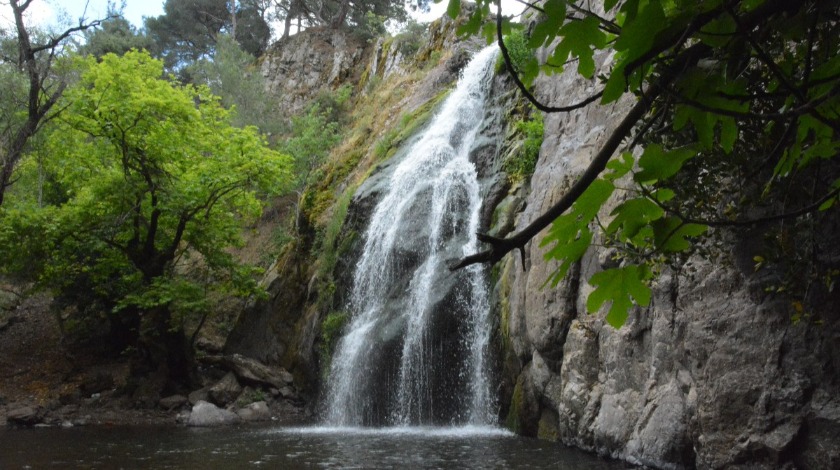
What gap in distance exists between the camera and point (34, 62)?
34.8 ft

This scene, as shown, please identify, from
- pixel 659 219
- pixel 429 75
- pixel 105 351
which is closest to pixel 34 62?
pixel 105 351

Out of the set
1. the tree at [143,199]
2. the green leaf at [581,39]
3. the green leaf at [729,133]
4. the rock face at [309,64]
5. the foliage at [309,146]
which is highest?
the rock face at [309,64]

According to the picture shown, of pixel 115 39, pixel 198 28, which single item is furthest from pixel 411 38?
pixel 198 28

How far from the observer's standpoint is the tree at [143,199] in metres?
14.4

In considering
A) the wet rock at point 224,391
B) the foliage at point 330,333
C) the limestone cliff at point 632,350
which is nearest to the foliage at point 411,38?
the limestone cliff at point 632,350

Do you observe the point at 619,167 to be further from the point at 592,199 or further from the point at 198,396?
the point at 198,396

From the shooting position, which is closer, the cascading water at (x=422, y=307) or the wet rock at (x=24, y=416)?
the cascading water at (x=422, y=307)

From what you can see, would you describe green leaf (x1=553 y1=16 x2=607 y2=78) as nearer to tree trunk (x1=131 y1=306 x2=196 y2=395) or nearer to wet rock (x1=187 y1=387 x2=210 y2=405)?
wet rock (x1=187 y1=387 x2=210 y2=405)

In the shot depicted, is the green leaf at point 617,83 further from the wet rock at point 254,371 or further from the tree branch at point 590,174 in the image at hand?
the wet rock at point 254,371

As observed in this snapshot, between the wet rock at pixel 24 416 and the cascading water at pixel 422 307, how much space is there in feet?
20.3

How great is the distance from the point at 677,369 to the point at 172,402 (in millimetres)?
12489

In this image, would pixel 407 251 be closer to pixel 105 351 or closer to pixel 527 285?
pixel 527 285

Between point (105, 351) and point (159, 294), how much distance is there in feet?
18.4

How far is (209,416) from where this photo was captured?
1331 cm
